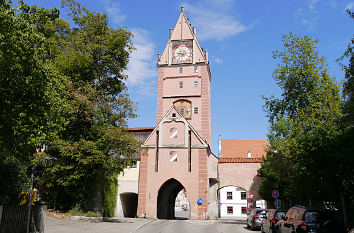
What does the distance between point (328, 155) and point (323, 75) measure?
1040 centimetres

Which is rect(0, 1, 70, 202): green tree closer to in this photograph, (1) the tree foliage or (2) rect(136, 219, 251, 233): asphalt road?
(1) the tree foliage

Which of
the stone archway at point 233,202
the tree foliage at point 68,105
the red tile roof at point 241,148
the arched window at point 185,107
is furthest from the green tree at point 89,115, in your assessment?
the red tile roof at point 241,148

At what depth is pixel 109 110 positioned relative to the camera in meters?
25.8

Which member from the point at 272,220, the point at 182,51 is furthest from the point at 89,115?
the point at 182,51

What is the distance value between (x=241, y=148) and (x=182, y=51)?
30437 millimetres

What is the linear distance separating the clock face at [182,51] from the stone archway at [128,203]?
1815 cm

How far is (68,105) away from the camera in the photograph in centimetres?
1620

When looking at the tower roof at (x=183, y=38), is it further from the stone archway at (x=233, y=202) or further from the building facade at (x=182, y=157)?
the stone archway at (x=233, y=202)

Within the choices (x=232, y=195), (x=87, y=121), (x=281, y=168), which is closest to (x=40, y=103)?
(x=87, y=121)

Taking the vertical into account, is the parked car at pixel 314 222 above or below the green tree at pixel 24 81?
below

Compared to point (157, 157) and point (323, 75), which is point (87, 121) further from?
point (323, 75)

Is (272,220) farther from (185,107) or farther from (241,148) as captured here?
(241,148)

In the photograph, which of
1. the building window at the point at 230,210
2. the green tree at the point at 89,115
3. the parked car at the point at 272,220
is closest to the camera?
the parked car at the point at 272,220

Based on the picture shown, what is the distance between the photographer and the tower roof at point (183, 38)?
41938 millimetres
